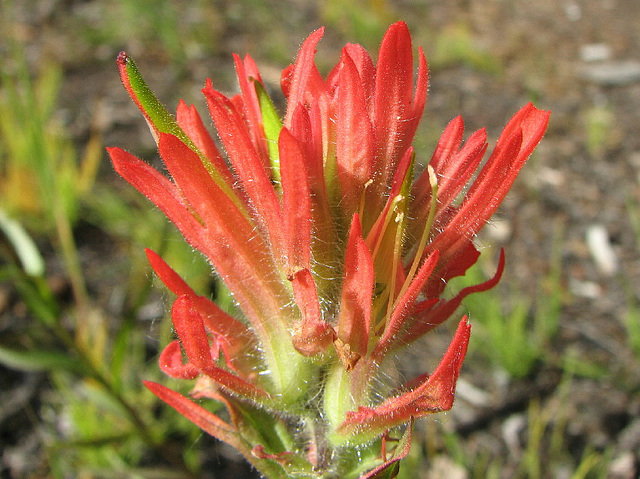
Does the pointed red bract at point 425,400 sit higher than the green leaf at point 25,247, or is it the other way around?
the pointed red bract at point 425,400

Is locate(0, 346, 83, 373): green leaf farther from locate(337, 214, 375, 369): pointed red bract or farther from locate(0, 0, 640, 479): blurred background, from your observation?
locate(337, 214, 375, 369): pointed red bract

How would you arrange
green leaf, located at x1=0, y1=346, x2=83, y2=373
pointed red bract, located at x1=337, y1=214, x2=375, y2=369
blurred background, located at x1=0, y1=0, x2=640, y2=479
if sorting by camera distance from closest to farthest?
pointed red bract, located at x1=337, y1=214, x2=375, y2=369
green leaf, located at x1=0, y1=346, x2=83, y2=373
blurred background, located at x1=0, y1=0, x2=640, y2=479

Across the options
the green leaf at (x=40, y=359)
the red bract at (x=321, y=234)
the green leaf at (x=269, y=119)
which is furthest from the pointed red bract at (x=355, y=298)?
the green leaf at (x=40, y=359)

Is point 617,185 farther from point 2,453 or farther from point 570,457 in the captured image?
point 2,453

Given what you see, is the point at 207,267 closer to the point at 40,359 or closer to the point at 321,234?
the point at 40,359

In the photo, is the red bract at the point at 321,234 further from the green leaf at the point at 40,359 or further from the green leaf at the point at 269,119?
the green leaf at the point at 40,359

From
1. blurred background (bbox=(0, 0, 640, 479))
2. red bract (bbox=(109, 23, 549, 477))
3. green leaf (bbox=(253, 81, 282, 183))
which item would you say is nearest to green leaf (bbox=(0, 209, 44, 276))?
blurred background (bbox=(0, 0, 640, 479))
